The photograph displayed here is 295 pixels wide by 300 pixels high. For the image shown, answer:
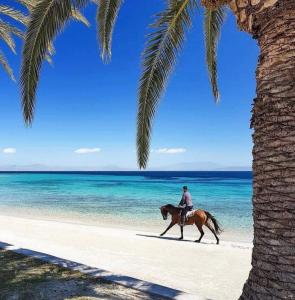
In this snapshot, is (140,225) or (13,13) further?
(140,225)

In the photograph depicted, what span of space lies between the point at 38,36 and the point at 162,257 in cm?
694

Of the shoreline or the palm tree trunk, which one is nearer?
the palm tree trunk

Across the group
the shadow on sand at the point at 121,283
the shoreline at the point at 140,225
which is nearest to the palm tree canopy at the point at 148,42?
the shadow on sand at the point at 121,283

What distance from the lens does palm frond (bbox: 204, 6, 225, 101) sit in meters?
7.74

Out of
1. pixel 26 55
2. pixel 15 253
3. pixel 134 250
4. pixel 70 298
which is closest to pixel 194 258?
pixel 134 250

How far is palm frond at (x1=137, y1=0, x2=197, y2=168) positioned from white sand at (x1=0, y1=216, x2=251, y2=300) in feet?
8.54

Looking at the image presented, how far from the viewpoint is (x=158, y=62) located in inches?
282

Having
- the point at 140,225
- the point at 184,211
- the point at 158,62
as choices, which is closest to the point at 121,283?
the point at 158,62

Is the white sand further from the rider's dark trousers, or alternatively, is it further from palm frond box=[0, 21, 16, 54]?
palm frond box=[0, 21, 16, 54]

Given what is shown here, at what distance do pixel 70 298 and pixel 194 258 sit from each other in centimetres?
585

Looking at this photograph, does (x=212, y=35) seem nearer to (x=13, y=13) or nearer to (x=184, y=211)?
(x=13, y=13)

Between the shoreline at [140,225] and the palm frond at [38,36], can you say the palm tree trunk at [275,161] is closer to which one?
the palm frond at [38,36]

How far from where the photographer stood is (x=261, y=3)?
3.32 metres

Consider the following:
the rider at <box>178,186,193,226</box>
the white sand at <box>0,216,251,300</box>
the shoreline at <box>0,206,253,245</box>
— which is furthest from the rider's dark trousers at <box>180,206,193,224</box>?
the shoreline at <box>0,206,253,245</box>
